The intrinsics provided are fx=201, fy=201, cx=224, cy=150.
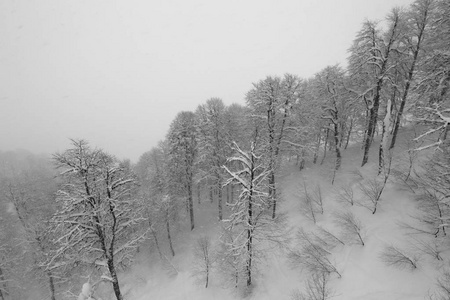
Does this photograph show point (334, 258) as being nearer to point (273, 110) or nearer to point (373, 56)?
point (273, 110)

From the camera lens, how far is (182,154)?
78.0ft

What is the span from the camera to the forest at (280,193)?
36.8ft

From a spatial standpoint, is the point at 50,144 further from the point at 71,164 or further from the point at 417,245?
the point at 417,245

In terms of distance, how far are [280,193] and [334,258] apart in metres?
7.16

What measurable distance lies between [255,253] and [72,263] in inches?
463

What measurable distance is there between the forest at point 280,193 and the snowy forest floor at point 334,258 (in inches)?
4.5

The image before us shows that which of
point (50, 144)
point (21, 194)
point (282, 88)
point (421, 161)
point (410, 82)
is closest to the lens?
point (421, 161)

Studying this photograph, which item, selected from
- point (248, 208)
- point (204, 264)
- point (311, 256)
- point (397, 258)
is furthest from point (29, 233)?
point (397, 258)

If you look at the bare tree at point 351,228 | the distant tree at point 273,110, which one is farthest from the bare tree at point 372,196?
the distant tree at point 273,110

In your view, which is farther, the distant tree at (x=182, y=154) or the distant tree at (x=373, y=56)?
the distant tree at (x=182, y=154)

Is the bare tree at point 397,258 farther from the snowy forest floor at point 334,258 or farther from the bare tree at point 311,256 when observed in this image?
the bare tree at point 311,256

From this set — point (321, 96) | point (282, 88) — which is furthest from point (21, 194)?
point (321, 96)

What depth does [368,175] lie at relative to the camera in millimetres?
18000

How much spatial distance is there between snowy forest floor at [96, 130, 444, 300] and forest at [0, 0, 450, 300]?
116 millimetres
